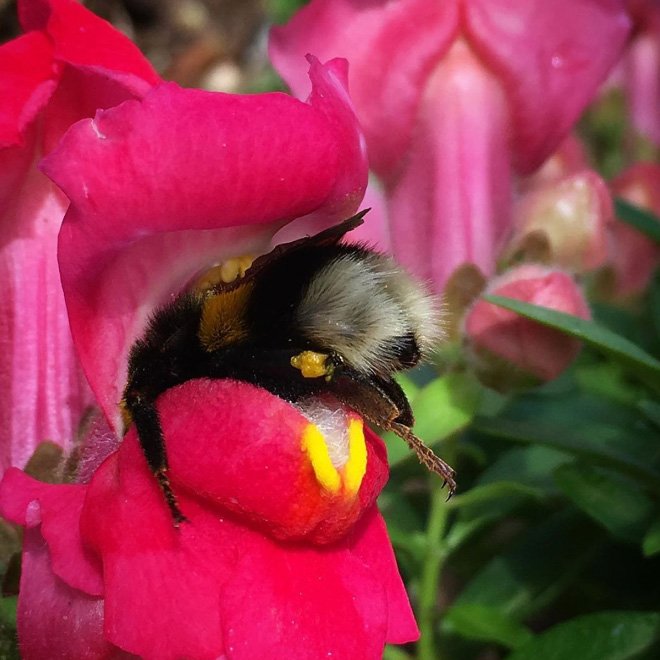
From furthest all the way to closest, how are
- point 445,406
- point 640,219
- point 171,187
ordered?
point 640,219
point 445,406
point 171,187

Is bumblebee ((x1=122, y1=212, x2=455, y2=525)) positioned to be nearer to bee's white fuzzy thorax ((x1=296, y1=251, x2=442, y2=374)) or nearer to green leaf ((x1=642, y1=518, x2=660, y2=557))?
bee's white fuzzy thorax ((x1=296, y1=251, x2=442, y2=374))

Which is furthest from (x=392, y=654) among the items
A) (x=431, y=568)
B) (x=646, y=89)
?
(x=646, y=89)

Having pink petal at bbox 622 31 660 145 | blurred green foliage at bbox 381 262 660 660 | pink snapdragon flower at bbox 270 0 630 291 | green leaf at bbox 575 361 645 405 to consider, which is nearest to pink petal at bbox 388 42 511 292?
pink snapdragon flower at bbox 270 0 630 291

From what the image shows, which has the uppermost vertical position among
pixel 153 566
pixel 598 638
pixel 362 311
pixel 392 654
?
pixel 362 311

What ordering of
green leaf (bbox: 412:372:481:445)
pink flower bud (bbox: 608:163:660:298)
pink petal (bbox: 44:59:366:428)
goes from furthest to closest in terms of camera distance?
pink flower bud (bbox: 608:163:660:298), green leaf (bbox: 412:372:481:445), pink petal (bbox: 44:59:366:428)

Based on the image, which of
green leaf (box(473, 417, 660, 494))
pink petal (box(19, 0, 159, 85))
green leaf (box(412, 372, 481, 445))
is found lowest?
green leaf (box(473, 417, 660, 494))

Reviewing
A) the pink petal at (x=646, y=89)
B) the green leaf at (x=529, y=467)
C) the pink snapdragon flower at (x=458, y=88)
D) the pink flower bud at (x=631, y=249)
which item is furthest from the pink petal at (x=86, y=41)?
the pink petal at (x=646, y=89)

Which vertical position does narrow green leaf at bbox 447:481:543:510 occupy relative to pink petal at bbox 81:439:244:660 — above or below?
below

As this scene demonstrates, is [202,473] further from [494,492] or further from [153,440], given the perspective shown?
[494,492]
